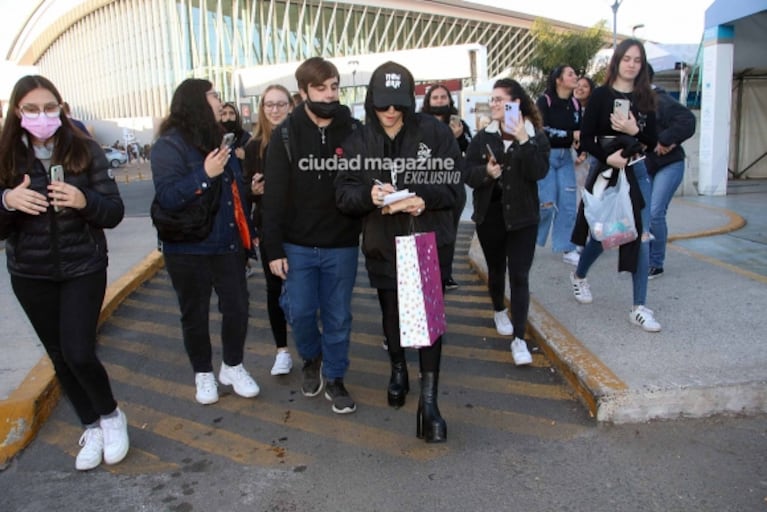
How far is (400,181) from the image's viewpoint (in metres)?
3.24

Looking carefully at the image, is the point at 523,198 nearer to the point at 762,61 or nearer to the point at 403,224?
the point at 403,224

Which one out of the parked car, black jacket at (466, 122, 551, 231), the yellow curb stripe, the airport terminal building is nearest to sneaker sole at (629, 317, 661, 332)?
black jacket at (466, 122, 551, 231)

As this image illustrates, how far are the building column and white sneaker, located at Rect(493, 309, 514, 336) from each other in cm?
863

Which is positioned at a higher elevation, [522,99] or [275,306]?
[522,99]

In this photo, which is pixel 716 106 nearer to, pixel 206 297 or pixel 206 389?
pixel 206 297

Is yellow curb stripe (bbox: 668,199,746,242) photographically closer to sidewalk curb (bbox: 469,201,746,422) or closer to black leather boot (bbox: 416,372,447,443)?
sidewalk curb (bbox: 469,201,746,422)

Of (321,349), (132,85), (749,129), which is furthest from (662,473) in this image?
(132,85)

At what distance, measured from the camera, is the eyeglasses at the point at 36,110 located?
2.91 meters

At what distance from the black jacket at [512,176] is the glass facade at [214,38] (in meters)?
44.1

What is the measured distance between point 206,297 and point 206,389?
1.99ft

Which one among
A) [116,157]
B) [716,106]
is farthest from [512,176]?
[116,157]

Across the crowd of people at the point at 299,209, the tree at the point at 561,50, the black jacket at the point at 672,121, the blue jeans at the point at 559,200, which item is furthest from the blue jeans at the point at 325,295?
the tree at the point at 561,50

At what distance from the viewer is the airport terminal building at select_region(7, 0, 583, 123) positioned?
5062 centimetres

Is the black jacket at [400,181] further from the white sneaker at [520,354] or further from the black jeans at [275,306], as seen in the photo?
the white sneaker at [520,354]
